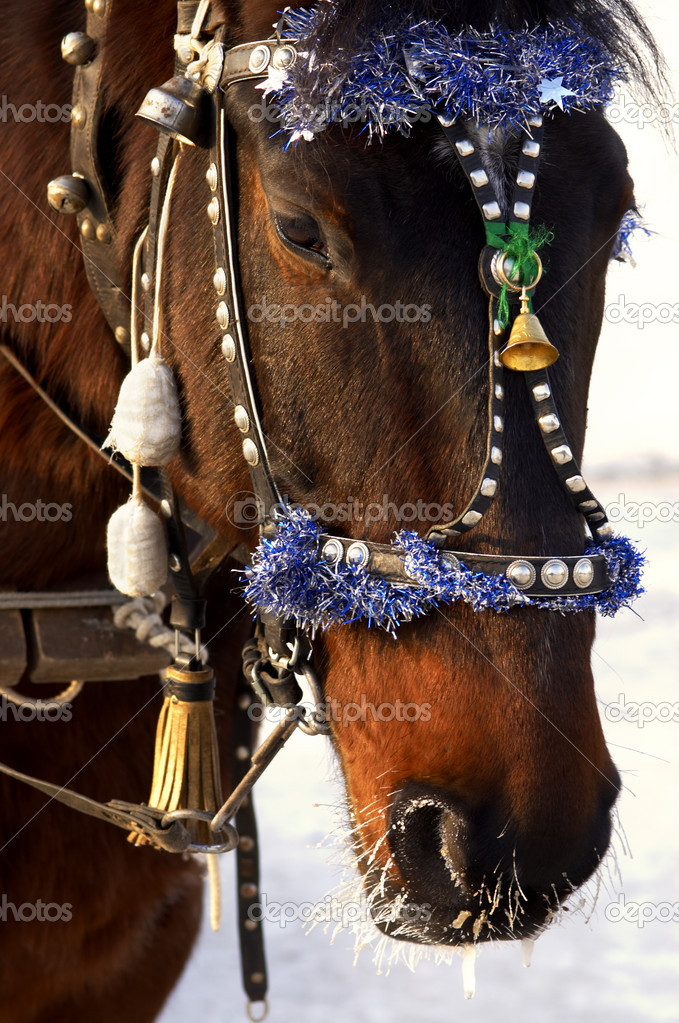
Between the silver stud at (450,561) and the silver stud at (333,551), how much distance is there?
0.13 metres

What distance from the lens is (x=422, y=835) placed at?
3.71ft

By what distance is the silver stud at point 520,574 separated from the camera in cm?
107

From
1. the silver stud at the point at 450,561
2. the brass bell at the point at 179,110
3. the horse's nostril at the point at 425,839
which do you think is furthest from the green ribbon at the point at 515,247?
the horse's nostril at the point at 425,839

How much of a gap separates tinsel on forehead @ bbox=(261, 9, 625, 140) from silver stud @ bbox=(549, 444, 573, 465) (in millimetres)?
342

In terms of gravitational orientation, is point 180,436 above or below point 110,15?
below

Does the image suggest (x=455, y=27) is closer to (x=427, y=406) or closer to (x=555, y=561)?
(x=427, y=406)

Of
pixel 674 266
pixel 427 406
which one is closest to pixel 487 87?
pixel 427 406

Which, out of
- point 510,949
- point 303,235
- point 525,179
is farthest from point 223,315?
point 510,949

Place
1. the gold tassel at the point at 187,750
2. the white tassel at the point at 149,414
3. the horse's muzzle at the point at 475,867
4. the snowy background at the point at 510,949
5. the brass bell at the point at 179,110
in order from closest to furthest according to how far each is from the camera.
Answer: the horse's muzzle at the point at 475,867 < the brass bell at the point at 179,110 < the white tassel at the point at 149,414 < the gold tassel at the point at 187,750 < the snowy background at the point at 510,949

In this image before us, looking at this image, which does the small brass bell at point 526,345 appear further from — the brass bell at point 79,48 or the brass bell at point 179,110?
the brass bell at point 79,48

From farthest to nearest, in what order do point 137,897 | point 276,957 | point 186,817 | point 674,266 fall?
point 674,266 < point 276,957 < point 137,897 < point 186,817

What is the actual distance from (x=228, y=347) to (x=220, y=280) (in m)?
0.08

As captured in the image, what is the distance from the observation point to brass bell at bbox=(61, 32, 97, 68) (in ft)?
4.67

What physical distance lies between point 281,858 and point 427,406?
2.84m
